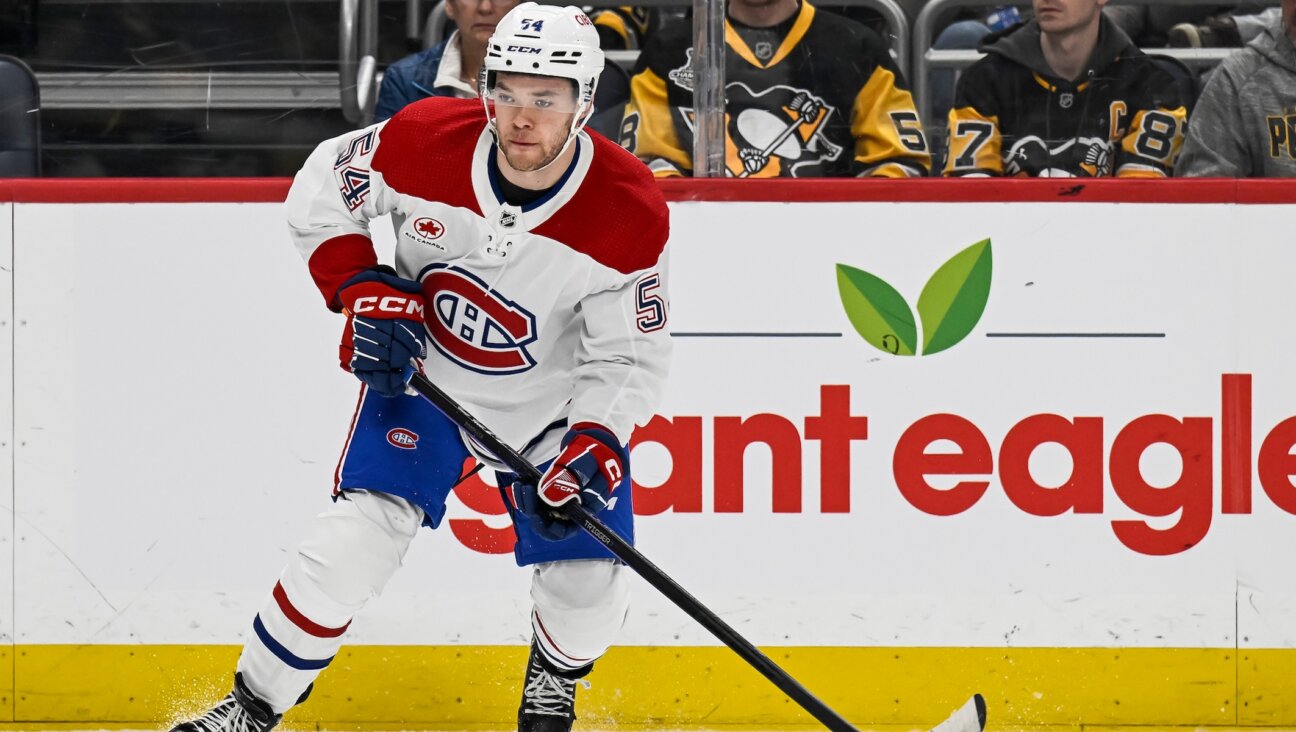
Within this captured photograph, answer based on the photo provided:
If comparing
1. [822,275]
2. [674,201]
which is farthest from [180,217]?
[822,275]

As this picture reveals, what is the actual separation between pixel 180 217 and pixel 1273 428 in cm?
191

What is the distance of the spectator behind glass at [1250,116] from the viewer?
291cm

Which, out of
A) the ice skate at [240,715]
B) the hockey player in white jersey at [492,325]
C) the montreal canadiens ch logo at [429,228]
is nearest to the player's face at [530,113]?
the hockey player in white jersey at [492,325]

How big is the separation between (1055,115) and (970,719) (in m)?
1.07

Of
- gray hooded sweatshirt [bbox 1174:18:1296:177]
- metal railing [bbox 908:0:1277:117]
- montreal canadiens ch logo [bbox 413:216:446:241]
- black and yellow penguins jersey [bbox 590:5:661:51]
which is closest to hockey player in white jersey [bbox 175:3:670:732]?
montreal canadiens ch logo [bbox 413:216:446:241]

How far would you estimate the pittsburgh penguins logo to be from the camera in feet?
9.63

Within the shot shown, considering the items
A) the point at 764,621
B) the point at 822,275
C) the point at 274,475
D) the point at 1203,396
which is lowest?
the point at 764,621

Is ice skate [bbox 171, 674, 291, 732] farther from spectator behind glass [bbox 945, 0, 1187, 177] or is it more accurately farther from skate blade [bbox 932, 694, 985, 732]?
spectator behind glass [bbox 945, 0, 1187, 177]

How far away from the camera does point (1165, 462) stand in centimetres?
291

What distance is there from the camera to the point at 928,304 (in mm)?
2889

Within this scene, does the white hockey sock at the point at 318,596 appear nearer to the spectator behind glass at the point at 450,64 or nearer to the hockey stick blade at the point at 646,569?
the hockey stick blade at the point at 646,569

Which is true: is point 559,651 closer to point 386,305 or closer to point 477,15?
point 386,305

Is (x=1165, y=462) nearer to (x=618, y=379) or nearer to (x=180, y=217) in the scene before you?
(x=618, y=379)

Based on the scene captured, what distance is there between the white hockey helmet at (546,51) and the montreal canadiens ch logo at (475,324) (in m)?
0.25
